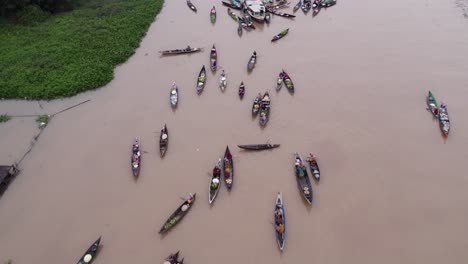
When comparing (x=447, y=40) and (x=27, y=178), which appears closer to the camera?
(x=27, y=178)

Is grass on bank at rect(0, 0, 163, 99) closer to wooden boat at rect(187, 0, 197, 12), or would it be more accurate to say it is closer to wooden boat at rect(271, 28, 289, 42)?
wooden boat at rect(187, 0, 197, 12)

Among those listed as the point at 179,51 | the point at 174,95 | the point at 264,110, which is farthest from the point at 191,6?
the point at 264,110

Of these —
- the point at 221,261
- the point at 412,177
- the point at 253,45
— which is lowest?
the point at 221,261

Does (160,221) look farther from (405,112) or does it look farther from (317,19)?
(317,19)

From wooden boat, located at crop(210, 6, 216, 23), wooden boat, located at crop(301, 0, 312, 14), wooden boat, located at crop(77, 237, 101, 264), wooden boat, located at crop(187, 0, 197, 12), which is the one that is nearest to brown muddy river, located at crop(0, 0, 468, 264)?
wooden boat, located at crop(77, 237, 101, 264)

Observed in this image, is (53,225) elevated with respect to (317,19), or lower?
lower

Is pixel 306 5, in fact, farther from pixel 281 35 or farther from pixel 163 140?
pixel 163 140

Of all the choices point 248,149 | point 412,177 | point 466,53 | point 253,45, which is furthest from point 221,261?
point 466,53
